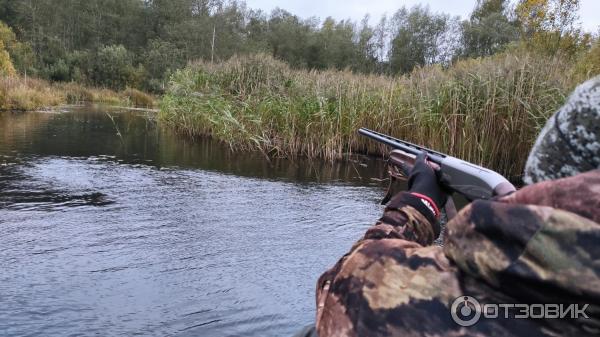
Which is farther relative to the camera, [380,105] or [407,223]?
[380,105]

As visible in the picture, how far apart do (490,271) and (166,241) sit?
365cm

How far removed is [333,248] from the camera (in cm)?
443

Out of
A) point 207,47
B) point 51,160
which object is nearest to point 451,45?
point 207,47

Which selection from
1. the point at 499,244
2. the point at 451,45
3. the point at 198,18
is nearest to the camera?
the point at 499,244

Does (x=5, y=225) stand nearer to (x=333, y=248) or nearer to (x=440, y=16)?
(x=333, y=248)

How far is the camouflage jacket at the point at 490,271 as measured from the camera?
0.92m

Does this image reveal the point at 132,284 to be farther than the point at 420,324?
Yes

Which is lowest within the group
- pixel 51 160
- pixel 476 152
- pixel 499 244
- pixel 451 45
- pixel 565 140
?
pixel 51 160

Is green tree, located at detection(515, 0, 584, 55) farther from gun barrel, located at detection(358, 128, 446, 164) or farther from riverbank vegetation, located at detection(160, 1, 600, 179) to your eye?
gun barrel, located at detection(358, 128, 446, 164)

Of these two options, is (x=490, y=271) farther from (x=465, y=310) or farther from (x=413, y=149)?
(x=413, y=149)

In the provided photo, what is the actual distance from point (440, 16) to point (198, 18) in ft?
96.1

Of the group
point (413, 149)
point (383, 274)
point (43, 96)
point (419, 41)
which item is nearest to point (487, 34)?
point (419, 41)

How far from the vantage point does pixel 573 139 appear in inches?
45.9

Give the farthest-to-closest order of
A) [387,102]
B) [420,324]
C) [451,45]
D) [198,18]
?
[198,18] → [451,45] → [387,102] → [420,324]
